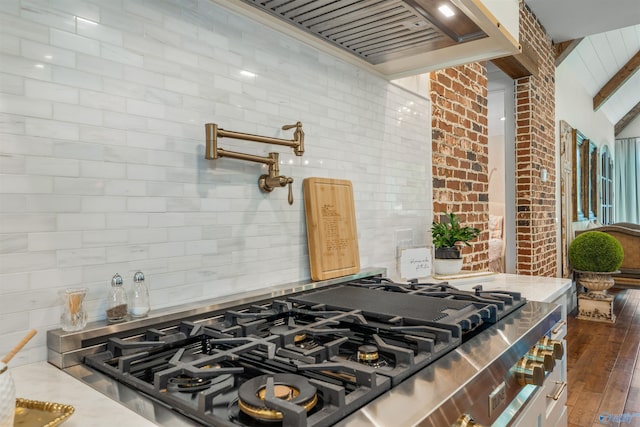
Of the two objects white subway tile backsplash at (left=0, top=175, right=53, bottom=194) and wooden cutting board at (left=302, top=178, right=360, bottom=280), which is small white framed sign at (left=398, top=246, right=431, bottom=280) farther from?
A: white subway tile backsplash at (left=0, top=175, right=53, bottom=194)

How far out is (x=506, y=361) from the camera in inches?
41.8

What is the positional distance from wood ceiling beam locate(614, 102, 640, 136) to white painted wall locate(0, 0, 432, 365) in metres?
10.3

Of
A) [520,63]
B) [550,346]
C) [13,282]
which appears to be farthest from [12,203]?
[520,63]

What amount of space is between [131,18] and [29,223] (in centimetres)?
60

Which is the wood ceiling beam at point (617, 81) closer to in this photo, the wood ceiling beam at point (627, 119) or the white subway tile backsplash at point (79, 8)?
the wood ceiling beam at point (627, 119)

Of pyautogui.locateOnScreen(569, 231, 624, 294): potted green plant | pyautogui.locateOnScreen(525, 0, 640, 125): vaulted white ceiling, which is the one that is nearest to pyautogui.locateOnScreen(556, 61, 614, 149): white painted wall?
pyautogui.locateOnScreen(525, 0, 640, 125): vaulted white ceiling

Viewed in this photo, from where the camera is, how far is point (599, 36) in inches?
219

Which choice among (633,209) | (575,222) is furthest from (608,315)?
(633,209)

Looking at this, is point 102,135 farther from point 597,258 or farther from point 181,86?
point 597,258

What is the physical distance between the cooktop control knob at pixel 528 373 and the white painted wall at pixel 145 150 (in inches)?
32.7

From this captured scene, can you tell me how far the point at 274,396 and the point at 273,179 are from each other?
3.05ft

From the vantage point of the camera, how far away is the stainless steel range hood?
4.81 ft

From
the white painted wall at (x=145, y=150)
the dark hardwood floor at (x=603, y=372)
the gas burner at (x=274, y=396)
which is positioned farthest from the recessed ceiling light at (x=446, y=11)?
the dark hardwood floor at (x=603, y=372)

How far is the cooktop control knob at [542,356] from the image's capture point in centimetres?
123
